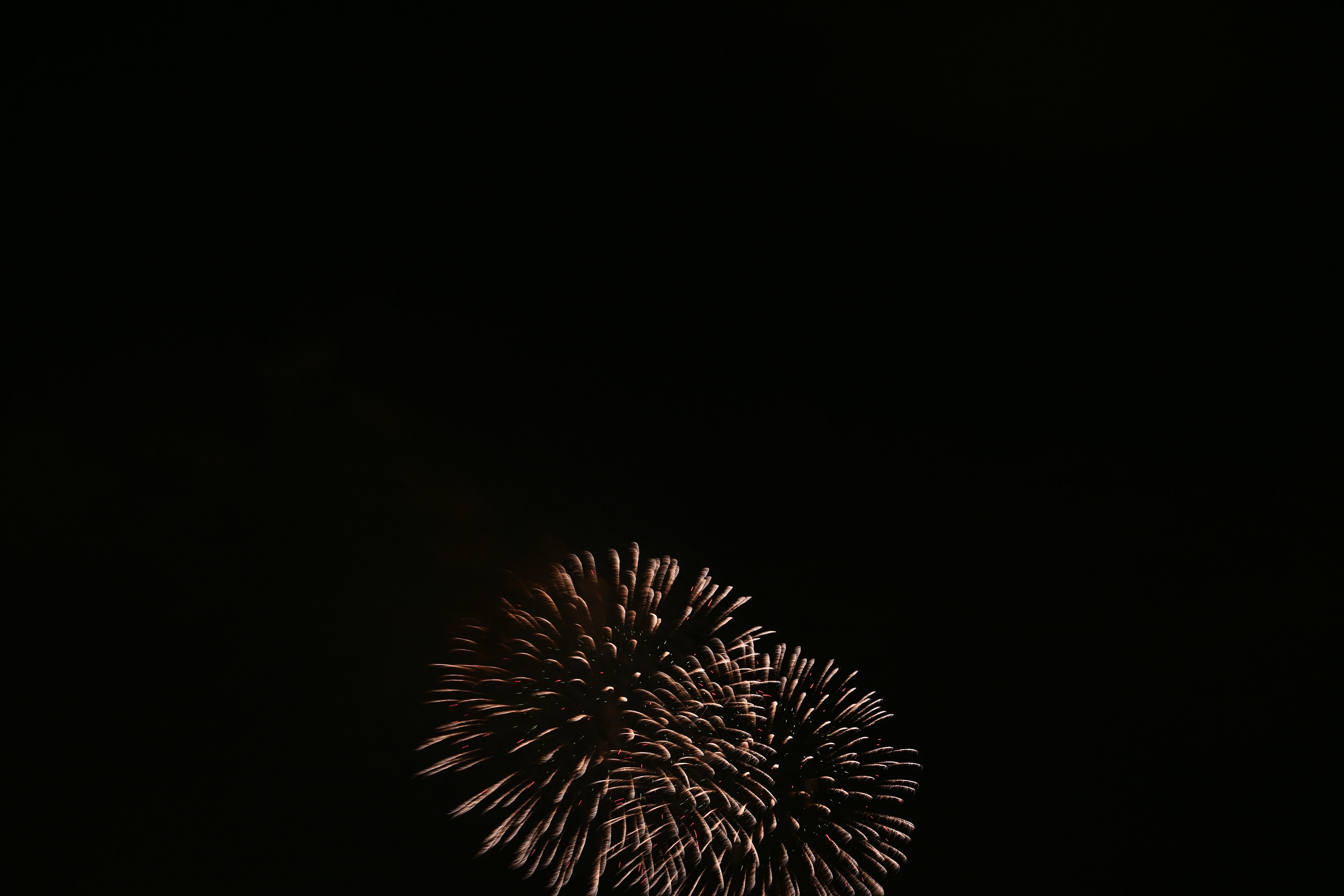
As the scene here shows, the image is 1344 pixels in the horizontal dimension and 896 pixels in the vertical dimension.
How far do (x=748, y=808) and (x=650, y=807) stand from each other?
1988mm

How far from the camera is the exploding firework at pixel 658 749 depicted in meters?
10.4

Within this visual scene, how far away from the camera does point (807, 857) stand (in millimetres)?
11062

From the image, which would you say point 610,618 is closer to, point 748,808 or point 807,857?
point 748,808

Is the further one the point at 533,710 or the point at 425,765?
the point at 425,765

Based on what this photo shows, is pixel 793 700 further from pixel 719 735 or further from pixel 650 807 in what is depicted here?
pixel 650 807

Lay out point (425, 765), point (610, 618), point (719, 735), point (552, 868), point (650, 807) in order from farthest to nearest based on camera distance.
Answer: point (552, 868), point (425, 765), point (610, 618), point (719, 735), point (650, 807)

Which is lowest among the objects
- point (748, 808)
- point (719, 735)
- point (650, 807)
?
point (650, 807)

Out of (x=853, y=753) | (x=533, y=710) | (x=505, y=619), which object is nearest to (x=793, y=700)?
(x=853, y=753)

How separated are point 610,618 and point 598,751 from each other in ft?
6.67

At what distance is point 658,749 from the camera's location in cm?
1046

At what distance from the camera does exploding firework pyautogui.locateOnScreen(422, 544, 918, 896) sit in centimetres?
1043

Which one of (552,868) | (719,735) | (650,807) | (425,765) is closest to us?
(650,807)

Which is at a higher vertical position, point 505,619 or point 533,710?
point 505,619

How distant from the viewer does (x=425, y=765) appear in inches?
587
